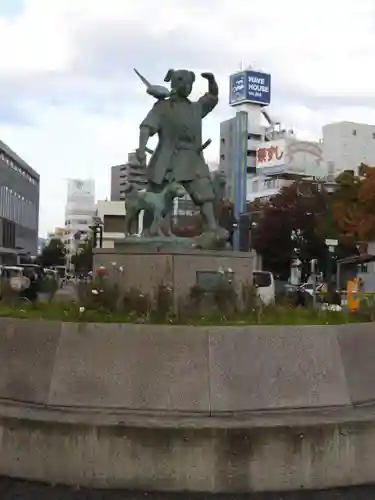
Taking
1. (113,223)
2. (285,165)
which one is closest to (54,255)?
(113,223)

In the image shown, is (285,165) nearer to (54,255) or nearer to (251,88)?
(251,88)

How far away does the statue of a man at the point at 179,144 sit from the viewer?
10.3 meters

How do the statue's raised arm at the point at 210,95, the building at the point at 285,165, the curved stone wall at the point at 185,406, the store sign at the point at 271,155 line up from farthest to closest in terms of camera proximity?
1. the store sign at the point at 271,155
2. the building at the point at 285,165
3. the statue's raised arm at the point at 210,95
4. the curved stone wall at the point at 185,406

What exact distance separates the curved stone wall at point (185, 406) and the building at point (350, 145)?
86499mm

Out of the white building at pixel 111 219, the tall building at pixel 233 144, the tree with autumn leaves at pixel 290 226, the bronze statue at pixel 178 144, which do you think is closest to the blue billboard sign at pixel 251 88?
the tall building at pixel 233 144

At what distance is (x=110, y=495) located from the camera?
5.63 m

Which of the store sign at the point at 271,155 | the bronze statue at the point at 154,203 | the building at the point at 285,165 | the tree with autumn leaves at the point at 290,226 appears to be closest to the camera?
the bronze statue at the point at 154,203

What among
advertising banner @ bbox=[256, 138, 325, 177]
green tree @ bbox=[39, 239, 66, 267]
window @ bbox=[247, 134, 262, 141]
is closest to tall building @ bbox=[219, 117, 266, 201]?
window @ bbox=[247, 134, 262, 141]

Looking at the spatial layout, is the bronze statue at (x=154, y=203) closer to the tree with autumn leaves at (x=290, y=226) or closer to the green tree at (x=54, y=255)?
the tree with autumn leaves at (x=290, y=226)

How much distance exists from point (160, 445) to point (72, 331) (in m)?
1.36

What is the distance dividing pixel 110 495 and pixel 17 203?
86.8 metres

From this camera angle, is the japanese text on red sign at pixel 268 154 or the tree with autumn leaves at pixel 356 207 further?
the japanese text on red sign at pixel 268 154

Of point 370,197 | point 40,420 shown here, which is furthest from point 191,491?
point 370,197

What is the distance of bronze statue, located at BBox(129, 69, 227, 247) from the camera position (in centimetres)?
1027
